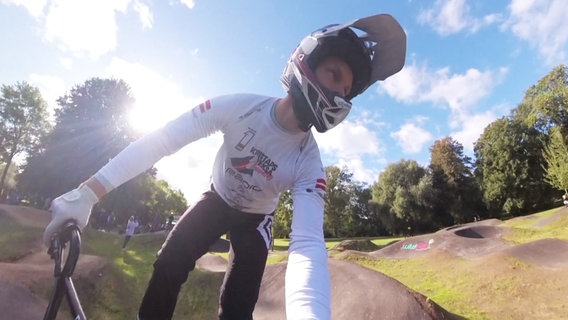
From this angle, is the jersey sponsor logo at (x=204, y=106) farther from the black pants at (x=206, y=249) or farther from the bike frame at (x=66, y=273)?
the bike frame at (x=66, y=273)

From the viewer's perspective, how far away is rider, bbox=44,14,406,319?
3152 millimetres

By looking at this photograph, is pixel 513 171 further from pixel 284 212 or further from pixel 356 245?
pixel 356 245

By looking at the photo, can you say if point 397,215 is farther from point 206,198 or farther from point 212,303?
point 206,198

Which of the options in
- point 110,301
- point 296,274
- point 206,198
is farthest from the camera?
point 110,301

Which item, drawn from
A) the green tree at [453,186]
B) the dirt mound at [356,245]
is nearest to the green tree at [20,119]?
the dirt mound at [356,245]

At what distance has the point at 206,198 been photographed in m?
3.97

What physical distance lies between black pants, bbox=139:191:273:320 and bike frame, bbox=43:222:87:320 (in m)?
1.07

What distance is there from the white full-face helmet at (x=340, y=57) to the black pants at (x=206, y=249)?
1322mm

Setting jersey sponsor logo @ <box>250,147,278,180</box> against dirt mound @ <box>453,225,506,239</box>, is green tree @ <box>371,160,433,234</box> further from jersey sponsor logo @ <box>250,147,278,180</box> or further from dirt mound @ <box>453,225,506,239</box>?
jersey sponsor logo @ <box>250,147,278,180</box>

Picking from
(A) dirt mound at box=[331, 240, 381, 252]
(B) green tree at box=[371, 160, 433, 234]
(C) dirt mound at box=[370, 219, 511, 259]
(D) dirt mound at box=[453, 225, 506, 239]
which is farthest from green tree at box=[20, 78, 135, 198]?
(B) green tree at box=[371, 160, 433, 234]

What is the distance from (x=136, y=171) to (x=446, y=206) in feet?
217

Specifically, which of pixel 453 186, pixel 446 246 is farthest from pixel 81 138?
pixel 453 186

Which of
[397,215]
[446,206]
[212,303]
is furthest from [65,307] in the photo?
[446,206]

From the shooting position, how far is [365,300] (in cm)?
962
